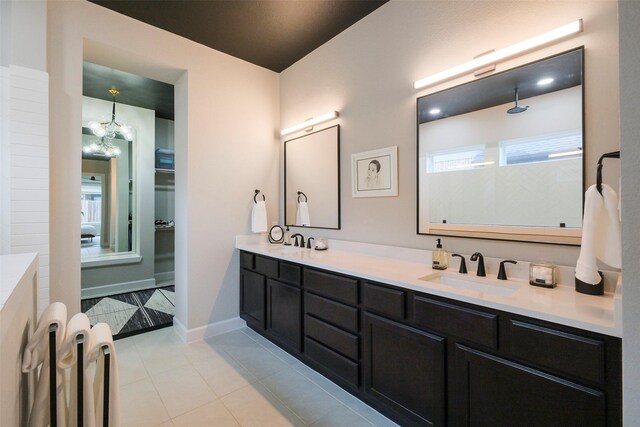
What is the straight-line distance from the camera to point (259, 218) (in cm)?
305

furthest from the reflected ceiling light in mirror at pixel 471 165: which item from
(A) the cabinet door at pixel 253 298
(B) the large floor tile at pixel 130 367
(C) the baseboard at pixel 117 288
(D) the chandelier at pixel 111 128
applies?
(C) the baseboard at pixel 117 288

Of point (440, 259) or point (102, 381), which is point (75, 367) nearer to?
point (102, 381)

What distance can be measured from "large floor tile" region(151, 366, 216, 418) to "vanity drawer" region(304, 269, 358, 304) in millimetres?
987

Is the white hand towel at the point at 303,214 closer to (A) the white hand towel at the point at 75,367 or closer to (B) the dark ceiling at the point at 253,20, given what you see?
(B) the dark ceiling at the point at 253,20

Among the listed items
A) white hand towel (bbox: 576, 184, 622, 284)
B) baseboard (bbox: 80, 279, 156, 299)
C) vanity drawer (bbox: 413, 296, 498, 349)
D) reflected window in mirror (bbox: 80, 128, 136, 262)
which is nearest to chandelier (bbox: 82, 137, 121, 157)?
reflected window in mirror (bbox: 80, 128, 136, 262)

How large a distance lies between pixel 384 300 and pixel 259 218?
1.80m

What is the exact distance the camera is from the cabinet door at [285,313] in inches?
87.4

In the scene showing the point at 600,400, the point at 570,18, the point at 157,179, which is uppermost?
the point at 570,18

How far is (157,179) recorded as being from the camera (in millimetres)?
4867

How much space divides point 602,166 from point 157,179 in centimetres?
538

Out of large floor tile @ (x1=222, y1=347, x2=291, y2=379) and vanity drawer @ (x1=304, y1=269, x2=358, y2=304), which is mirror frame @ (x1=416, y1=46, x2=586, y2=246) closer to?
vanity drawer @ (x1=304, y1=269, x2=358, y2=304)

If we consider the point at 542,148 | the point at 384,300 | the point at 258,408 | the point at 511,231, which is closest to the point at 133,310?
the point at 258,408

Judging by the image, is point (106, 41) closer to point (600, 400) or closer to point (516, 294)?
point (516, 294)

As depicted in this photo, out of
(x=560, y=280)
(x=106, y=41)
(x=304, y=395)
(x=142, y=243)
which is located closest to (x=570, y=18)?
(x=560, y=280)
